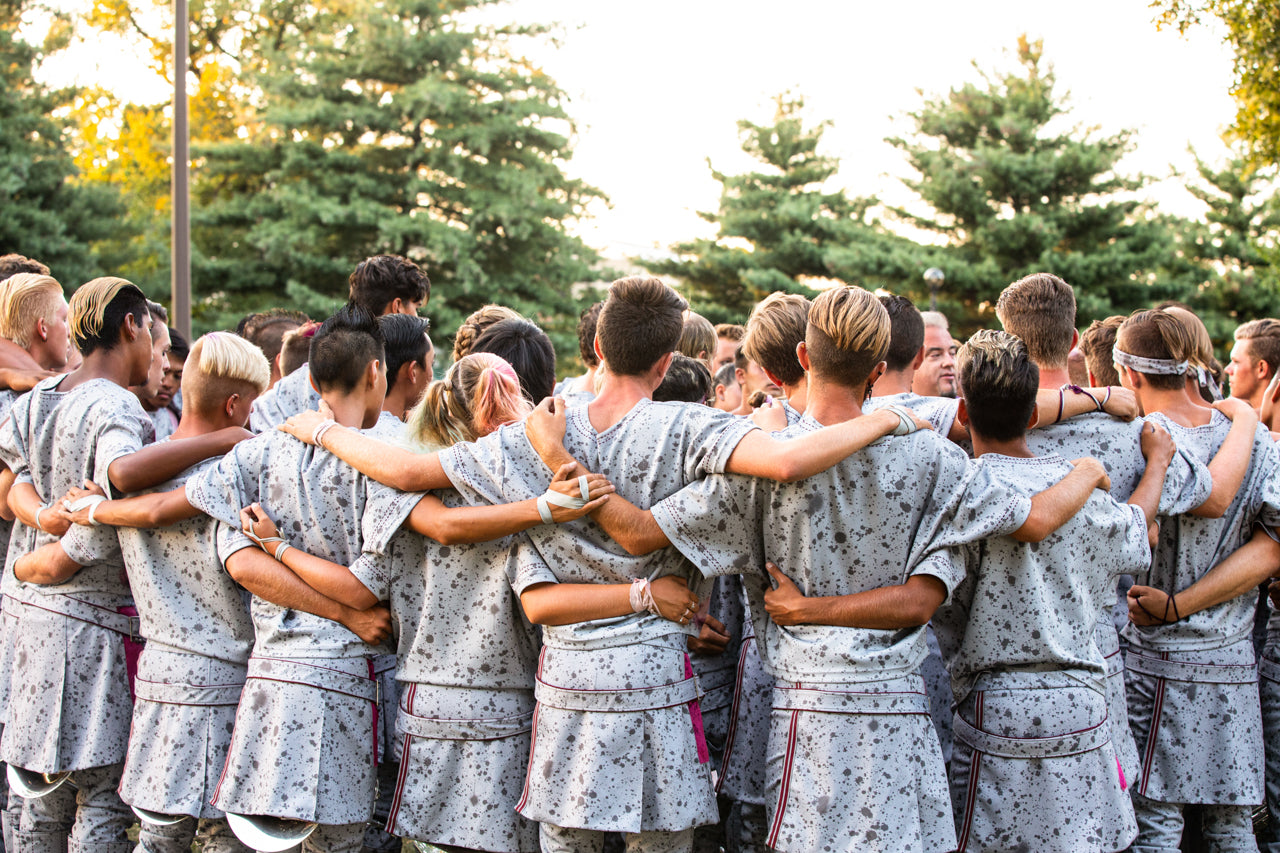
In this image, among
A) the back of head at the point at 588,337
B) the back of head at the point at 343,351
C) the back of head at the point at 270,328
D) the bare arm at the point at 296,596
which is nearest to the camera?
the bare arm at the point at 296,596

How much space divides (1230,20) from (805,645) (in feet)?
57.4

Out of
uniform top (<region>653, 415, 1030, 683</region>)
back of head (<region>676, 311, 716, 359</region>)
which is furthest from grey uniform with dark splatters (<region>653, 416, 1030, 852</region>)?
back of head (<region>676, 311, 716, 359</region>)

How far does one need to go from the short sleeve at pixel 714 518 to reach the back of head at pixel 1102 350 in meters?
2.12

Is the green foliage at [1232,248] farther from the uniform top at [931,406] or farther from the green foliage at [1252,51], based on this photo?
the uniform top at [931,406]

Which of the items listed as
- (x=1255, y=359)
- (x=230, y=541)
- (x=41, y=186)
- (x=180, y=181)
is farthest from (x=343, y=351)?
(x=41, y=186)

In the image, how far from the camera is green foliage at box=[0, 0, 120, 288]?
768 inches

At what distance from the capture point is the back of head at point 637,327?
2.96 meters

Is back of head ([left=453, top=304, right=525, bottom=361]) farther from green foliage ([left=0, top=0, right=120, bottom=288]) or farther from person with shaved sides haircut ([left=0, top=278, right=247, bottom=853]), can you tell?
green foliage ([left=0, top=0, right=120, bottom=288])

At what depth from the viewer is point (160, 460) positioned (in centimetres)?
344

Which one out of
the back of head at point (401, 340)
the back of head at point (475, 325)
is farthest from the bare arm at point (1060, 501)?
the back of head at point (475, 325)

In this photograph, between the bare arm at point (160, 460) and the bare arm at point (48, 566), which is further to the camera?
the bare arm at point (48, 566)

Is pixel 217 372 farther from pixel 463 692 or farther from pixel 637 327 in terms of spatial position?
pixel 637 327

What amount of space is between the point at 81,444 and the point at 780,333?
253 centimetres

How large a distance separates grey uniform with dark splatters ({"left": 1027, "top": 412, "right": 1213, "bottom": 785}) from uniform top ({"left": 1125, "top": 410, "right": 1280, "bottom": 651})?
15cm
